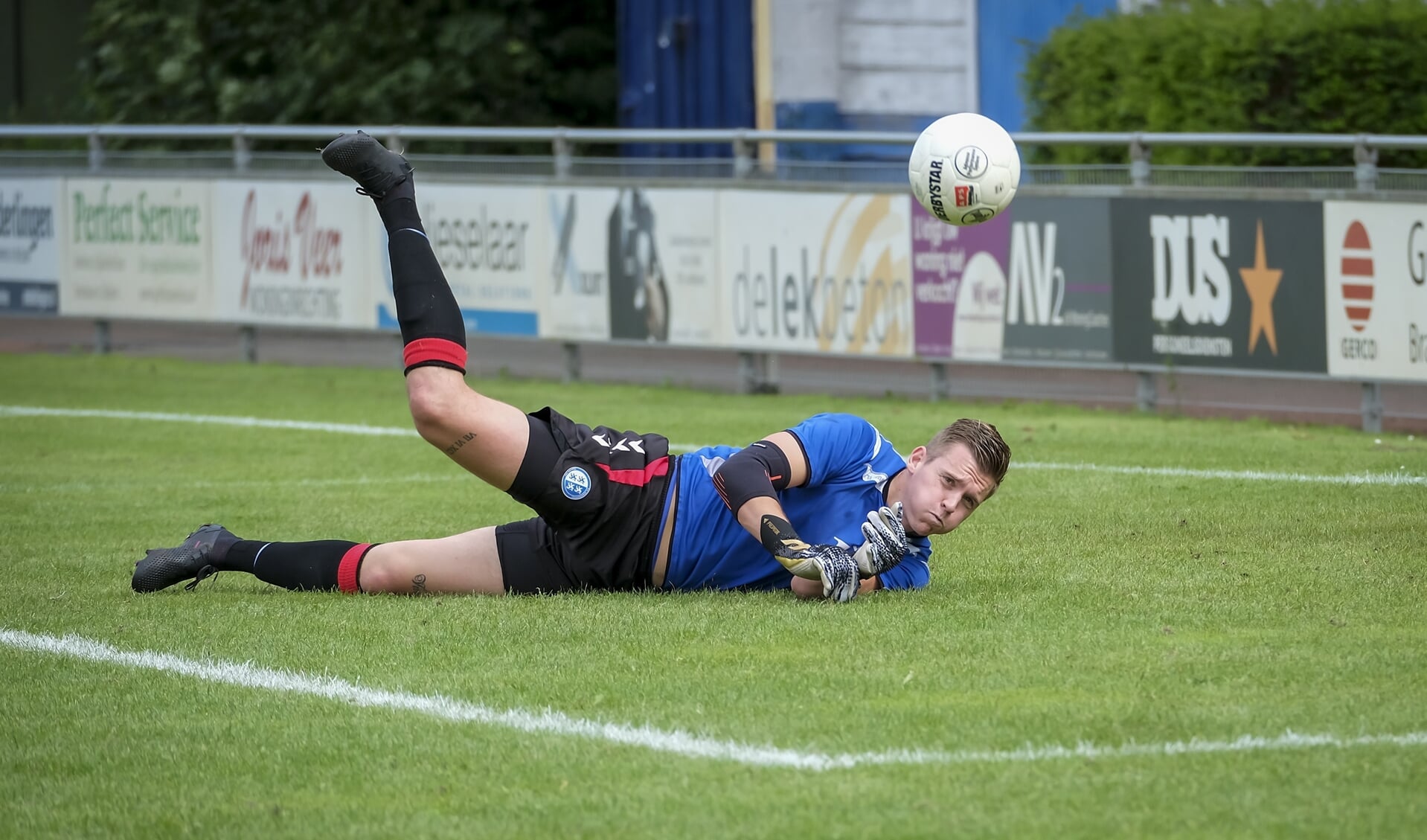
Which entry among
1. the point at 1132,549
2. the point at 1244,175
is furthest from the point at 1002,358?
the point at 1132,549

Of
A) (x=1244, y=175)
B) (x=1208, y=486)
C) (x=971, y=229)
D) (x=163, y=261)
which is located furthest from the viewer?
(x=163, y=261)

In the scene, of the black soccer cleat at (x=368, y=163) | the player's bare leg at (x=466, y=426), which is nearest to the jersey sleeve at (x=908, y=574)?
the player's bare leg at (x=466, y=426)

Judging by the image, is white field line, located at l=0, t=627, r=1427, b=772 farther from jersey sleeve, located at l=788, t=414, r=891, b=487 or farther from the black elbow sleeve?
jersey sleeve, located at l=788, t=414, r=891, b=487

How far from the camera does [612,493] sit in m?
6.54

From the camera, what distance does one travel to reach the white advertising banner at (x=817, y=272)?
532 inches

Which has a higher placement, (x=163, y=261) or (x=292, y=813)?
(x=163, y=261)

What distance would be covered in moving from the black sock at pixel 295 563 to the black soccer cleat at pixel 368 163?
1396mm

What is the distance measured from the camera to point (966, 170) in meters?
9.34

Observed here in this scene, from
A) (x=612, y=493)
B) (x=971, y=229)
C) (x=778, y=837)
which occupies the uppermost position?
(x=971, y=229)

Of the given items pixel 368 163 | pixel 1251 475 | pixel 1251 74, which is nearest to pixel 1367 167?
pixel 1251 475

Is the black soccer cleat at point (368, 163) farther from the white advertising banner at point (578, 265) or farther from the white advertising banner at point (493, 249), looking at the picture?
the white advertising banner at point (493, 249)

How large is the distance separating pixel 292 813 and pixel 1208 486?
6021mm

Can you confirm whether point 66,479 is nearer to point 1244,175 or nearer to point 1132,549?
point 1132,549

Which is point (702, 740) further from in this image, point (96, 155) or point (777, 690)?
point (96, 155)
